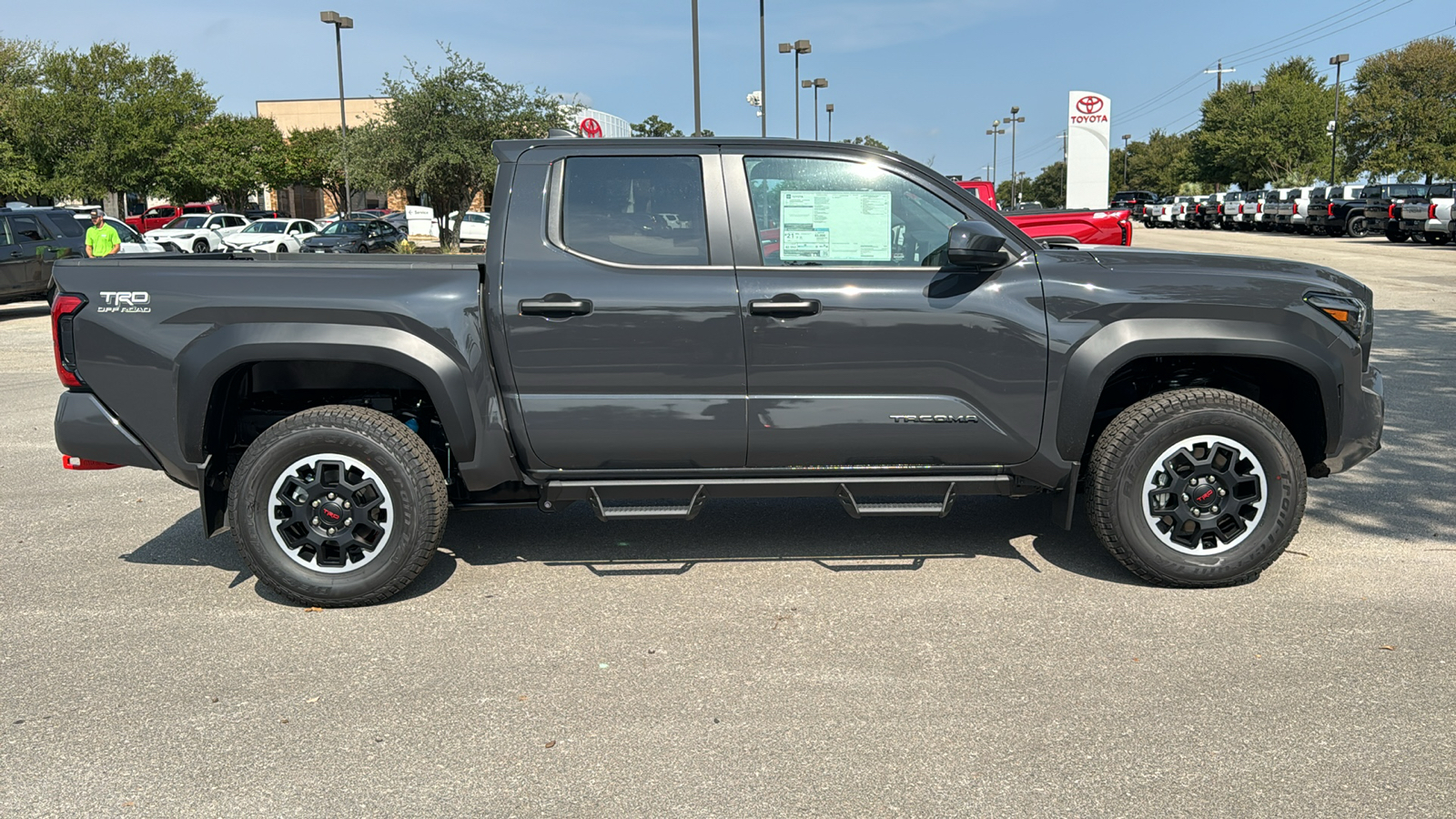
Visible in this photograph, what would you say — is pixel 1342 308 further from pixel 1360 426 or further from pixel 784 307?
pixel 784 307

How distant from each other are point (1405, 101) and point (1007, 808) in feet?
198

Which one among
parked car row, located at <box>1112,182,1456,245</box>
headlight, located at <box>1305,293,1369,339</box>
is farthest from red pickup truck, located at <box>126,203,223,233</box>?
headlight, located at <box>1305,293,1369,339</box>

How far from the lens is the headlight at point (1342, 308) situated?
4.64m

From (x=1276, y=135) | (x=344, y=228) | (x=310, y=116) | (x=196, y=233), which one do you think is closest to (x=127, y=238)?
(x=344, y=228)

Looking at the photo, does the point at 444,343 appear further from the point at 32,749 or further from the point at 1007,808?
the point at 1007,808

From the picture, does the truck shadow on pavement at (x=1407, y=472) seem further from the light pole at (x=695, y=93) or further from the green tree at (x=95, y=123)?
the green tree at (x=95, y=123)

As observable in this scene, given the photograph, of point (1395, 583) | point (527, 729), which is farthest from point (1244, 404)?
point (527, 729)

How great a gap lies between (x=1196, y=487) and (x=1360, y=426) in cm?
76

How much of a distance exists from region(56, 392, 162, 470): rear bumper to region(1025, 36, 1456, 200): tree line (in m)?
55.6

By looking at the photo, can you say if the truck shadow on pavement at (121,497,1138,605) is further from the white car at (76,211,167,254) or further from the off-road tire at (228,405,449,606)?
the white car at (76,211,167,254)

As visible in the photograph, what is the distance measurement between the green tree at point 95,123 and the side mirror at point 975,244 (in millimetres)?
48133

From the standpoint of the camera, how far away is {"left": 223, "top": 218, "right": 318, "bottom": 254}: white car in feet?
108

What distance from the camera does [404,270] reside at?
179 inches

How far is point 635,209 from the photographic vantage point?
15.3ft
